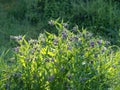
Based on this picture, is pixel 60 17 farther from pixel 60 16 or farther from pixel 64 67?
pixel 64 67

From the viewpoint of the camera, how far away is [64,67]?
409cm

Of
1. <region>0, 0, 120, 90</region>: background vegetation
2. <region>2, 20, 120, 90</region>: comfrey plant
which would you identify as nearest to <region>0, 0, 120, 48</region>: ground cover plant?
<region>0, 0, 120, 90</region>: background vegetation

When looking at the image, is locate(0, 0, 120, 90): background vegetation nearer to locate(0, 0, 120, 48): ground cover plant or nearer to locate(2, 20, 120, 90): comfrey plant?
locate(0, 0, 120, 48): ground cover plant

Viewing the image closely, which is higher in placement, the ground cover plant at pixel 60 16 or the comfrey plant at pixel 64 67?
the ground cover plant at pixel 60 16

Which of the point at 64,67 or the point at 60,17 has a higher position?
the point at 60,17

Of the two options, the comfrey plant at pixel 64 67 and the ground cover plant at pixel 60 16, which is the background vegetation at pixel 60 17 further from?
the comfrey plant at pixel 64 67

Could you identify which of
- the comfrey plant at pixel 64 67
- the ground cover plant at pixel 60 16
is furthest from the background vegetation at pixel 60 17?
the comfrey plant at pixel 64 67

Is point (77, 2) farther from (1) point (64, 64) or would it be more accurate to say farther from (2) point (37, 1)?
(1) point (64, 64)

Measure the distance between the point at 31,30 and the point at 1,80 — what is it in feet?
11.4

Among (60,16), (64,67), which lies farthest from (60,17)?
(64,67)

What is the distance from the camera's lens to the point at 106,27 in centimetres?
740

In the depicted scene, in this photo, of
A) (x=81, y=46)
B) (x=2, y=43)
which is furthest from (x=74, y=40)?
(x=2, y=43)

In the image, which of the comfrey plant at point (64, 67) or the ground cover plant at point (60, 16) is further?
the ground cover plant at point (60, 16)

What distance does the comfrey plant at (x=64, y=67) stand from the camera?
160 inches
